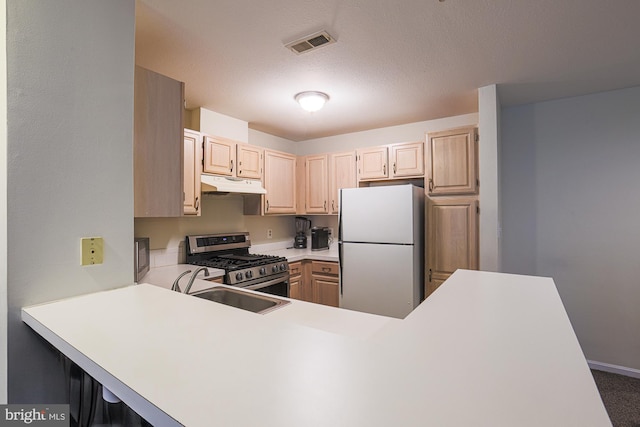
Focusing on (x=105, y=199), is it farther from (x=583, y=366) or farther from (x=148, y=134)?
(x=583, y=366)

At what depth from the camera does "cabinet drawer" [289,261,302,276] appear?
10.9ft

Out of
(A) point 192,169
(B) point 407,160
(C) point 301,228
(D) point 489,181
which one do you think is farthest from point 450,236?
(A) point 192,169

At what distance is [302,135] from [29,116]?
3288mm

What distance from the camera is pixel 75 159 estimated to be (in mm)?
1174

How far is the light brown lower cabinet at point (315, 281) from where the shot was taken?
131 inches

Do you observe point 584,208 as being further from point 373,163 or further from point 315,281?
point 315,281

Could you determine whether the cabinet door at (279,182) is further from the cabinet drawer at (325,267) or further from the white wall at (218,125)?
the cabinet drawer at (325,267)

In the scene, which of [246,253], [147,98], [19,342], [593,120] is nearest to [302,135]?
[246,253]

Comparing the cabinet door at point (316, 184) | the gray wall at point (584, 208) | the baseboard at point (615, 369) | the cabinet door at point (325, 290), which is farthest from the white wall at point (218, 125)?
the baseboard at point (615, 369)

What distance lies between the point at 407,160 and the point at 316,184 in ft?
3.79

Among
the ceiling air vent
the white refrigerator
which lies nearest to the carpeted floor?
the white refrigerator

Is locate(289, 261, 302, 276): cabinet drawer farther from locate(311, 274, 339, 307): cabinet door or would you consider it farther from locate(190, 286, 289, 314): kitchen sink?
locate(190, 286, 289, 314): kitchen sink
